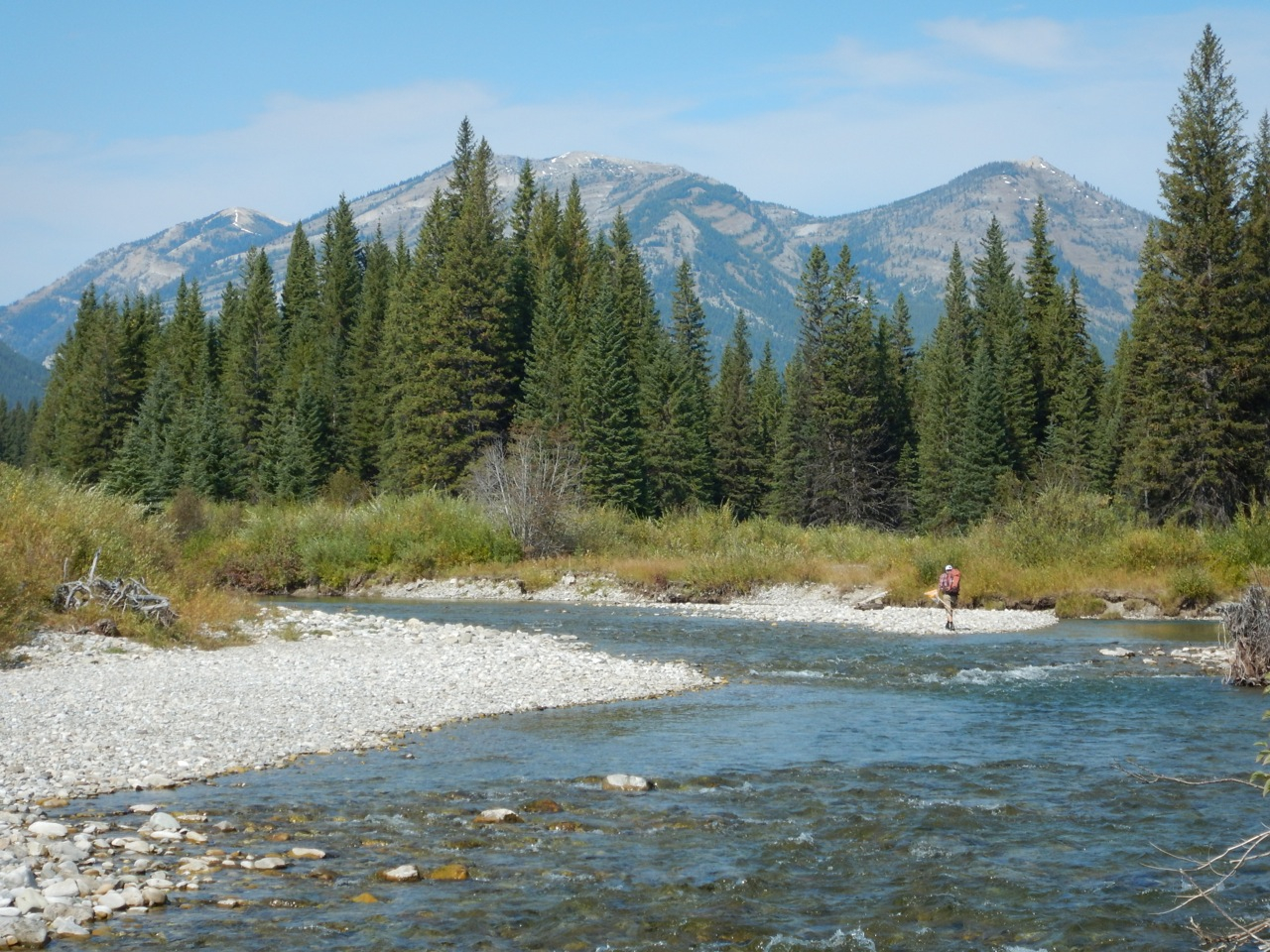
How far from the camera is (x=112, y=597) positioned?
19.9m

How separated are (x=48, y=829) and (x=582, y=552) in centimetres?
3593

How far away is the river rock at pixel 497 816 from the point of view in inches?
401

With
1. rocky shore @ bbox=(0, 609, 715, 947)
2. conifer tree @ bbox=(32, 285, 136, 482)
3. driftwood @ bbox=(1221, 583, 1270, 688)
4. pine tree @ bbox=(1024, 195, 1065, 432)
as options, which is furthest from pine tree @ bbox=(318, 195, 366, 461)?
driftwood @ bbox=(1221, 583, 1270, 688)

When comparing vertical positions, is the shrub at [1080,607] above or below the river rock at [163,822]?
below

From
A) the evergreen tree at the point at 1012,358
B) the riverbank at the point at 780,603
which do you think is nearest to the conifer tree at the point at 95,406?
the riverbank at the point at 780,603

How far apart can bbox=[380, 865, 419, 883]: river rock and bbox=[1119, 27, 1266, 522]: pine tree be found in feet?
129

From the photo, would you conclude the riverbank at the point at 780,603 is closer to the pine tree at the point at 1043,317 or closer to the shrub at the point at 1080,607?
the shrub at the point at 1080,607

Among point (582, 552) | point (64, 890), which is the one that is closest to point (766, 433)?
point (582, 552)

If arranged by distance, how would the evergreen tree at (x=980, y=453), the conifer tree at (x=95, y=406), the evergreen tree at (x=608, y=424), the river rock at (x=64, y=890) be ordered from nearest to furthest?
the river rock at (x=64, y=890) → the evergreen tree at (x=608, y=424) → the evergreen tree at (x=980, y=453) → the conifer tree at (x=95, y=406)

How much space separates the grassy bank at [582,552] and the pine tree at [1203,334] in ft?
11.2

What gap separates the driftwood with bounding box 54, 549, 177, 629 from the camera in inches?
774

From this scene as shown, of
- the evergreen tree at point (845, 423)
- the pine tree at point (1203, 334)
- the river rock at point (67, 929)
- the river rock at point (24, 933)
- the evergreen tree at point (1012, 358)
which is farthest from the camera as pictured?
the evergreen tree at point (1012, 358)

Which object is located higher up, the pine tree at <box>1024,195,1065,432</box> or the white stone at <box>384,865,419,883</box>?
the pine tree at <box>1024,195,1065,432</box>

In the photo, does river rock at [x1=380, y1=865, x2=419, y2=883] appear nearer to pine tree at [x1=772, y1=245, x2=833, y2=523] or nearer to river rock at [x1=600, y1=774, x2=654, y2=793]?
river rock at [x1=600, y1=774, x2=654, y2=793]
